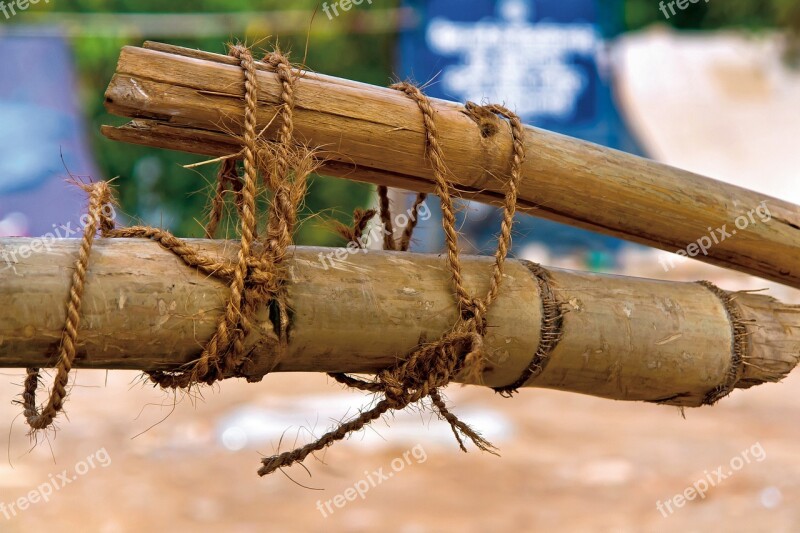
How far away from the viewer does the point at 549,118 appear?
24.5 feet

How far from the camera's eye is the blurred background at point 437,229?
12.3 feet

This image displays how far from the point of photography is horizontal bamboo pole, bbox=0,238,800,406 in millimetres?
1101

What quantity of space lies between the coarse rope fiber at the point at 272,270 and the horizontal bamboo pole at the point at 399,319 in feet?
0.06

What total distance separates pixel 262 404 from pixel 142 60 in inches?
167

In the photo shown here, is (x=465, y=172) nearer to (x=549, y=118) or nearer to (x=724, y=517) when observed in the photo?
(x=724, y=517)

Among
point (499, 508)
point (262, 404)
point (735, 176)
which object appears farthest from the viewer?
point (735, 176)

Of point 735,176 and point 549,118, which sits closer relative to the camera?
point 549,118

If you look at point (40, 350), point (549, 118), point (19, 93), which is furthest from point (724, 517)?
point (19, 93)

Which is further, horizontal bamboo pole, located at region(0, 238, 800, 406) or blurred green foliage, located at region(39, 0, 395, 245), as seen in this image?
blurred green foliage, located at region(39, 0, 395, 245)

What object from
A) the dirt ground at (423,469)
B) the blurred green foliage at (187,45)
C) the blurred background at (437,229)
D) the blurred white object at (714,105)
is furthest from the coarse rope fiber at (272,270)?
the blurred white object at (714,105)

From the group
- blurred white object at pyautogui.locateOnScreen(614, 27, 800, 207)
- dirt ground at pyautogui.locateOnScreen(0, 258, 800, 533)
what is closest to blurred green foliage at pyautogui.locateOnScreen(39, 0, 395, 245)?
dirt ground at pyautogui.locateOnScreen(0, 258, 800, 533)

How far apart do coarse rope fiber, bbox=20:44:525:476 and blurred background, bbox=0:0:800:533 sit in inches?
4.6

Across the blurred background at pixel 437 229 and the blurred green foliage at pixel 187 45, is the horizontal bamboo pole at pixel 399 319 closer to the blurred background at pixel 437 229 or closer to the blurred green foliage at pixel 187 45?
the blurred background at pixel 437 229

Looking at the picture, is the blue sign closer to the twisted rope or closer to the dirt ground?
the dirt ground
